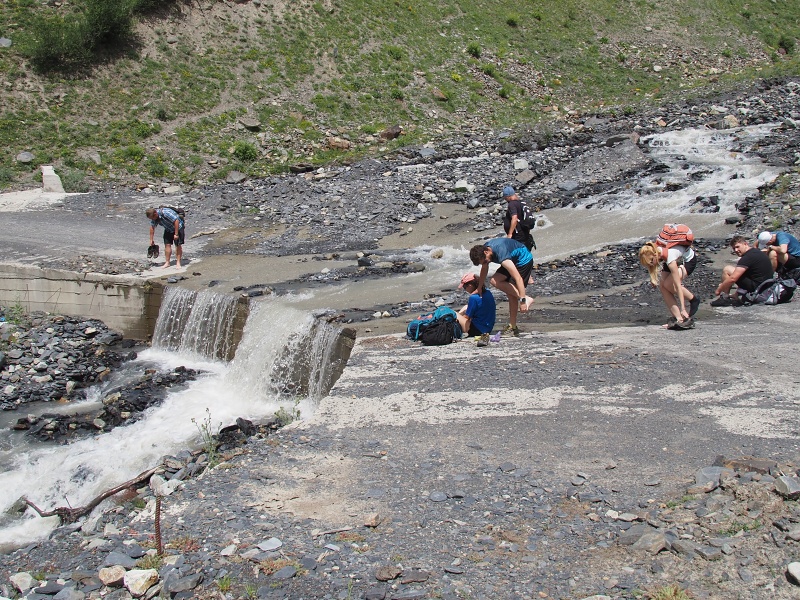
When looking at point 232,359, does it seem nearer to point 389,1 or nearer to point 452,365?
point 452,365

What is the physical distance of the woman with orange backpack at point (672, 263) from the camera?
9.09 metres

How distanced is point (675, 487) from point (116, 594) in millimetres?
4087

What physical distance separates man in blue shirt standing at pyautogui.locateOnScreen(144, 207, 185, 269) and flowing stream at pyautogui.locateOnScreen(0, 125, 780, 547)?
1.30 metres

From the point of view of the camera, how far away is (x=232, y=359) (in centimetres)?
1254

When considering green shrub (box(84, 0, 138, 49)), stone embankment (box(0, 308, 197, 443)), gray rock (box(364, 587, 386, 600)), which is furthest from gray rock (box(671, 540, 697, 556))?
green shrub (box(84, 0, 138, 49))

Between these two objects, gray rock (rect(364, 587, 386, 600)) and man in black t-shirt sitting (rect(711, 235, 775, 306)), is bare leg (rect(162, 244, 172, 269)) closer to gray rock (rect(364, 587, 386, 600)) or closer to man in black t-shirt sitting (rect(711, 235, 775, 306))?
man in black t-shirt sitting (rect(711, 235, 775, 306))

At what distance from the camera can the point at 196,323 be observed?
518 inches

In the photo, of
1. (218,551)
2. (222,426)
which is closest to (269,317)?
(222,426)

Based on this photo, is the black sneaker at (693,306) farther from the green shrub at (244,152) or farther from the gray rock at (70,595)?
the green shrub at (244,152)

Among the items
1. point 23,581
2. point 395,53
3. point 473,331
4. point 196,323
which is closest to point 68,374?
point 196,323

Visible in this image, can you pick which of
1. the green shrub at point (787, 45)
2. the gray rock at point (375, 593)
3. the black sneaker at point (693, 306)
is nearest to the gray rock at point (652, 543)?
the gray rock at point (375, 593)

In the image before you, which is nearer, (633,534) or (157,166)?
(633,534)

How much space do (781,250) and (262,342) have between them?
307 inches

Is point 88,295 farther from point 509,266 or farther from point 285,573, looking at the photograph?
point 285,573
